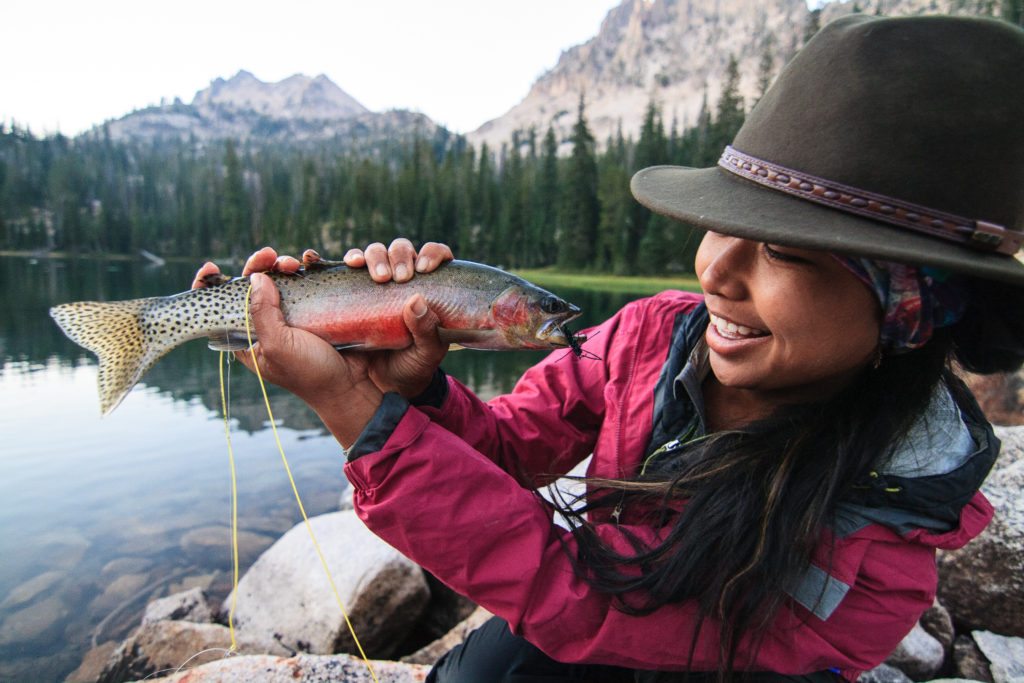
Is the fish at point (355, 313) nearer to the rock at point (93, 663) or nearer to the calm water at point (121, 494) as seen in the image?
the rock at point (93, 663)

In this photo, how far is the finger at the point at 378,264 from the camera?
Result: 228cm

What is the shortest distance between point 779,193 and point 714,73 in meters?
189

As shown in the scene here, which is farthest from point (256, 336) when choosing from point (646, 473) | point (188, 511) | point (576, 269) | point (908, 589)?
point (576, 269)

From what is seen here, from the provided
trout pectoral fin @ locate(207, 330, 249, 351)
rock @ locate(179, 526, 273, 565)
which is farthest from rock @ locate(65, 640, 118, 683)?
trout pectoral fin @ locate(207, 330, 249, 351)

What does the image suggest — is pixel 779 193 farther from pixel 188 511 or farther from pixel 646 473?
pixel 188 511

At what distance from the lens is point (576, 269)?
2159 inches

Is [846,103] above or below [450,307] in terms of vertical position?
above

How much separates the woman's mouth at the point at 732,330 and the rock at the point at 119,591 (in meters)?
7.91

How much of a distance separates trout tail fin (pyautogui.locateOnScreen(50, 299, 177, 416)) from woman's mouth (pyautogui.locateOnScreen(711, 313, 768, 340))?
88.4 inches

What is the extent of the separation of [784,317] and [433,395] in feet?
4.28

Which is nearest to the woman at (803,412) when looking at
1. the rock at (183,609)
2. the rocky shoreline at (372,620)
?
the rocky shoreline at (372,620)

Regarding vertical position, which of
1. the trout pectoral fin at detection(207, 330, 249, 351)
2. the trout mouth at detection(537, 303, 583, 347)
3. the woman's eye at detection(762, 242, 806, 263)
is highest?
the woman's eye at detection(762, 242, 806, 263)

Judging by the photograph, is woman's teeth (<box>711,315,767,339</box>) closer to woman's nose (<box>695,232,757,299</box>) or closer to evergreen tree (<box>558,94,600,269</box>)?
woman's nose (<box>695,232,757,299</box>)

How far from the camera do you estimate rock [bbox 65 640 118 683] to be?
18.4ft
